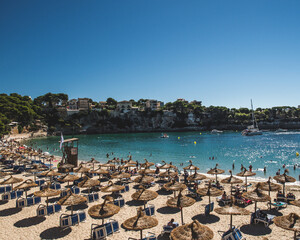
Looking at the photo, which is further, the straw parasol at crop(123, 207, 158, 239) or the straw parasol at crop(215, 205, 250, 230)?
the straw parasol at crop(215, 205, 250, 230)

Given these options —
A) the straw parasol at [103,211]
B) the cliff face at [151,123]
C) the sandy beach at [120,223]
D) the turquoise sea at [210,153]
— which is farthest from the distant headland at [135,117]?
the straw parasol at [103,211]

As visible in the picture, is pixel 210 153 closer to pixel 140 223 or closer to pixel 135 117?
pixel 140 223

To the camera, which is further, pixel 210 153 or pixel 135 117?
pixel 135 117

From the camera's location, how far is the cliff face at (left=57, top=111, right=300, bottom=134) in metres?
114

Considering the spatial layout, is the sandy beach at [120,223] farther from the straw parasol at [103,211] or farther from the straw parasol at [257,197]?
the straw parasol at [103,211]

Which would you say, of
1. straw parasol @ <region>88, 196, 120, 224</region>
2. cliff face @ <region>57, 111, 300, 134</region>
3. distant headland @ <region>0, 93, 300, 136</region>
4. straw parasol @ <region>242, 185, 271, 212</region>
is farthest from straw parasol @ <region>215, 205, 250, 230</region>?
cliff face @ <region>57, 111, 300, 134</region>

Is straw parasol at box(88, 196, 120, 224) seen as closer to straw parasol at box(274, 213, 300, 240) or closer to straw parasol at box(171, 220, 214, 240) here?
straw parasol at box(171, 220, 214, 240)

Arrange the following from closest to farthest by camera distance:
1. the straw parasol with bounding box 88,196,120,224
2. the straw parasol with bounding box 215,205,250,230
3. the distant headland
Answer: the straw parasol with bounding box 88,196,120,224 < the straw parasol with bounding box 215,205,250,230 < the distant headland

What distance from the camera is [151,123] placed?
12069 centimetres

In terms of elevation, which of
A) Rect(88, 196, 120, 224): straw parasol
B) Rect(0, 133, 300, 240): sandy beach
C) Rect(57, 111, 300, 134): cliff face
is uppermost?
Rect(57, 111, 300, 134): cliff face

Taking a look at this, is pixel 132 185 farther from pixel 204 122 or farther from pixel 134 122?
pixel 204 122

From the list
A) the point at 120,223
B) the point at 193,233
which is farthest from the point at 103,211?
the point at 193,233

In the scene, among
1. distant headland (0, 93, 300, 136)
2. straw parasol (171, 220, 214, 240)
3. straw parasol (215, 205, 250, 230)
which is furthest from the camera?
distant headland (0, 93, 300, 136)

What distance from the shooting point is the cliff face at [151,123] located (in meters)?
114
